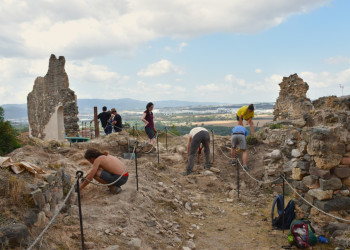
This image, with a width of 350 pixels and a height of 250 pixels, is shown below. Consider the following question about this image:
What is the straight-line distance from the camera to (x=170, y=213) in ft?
20.5

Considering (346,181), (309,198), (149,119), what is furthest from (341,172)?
(149,119)

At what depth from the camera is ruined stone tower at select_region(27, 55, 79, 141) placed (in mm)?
17609

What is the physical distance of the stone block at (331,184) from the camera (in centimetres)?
514

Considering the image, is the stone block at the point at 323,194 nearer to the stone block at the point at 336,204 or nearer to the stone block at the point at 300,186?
the stone block at the point at 336,204

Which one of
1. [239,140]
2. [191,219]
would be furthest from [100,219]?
[239,140]

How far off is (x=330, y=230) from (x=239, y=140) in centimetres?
442

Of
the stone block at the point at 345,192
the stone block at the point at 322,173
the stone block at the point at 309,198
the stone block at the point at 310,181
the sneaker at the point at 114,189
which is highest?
the stone block at the point at 322,173

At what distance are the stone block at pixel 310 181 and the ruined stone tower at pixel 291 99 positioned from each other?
9.75 metres

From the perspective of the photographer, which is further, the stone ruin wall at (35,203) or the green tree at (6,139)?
the green tree at (6,139)

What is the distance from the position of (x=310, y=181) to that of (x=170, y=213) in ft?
9.13

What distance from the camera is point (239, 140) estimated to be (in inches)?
361

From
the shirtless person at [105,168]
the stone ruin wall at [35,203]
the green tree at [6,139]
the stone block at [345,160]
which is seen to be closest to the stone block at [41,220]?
the stone ruin wall at [35,203]

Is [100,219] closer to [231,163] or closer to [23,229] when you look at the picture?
[23,229]

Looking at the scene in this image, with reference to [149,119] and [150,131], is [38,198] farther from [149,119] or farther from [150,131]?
[150,131]
